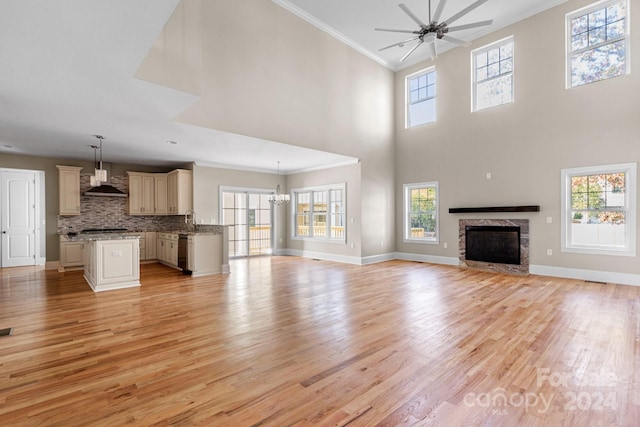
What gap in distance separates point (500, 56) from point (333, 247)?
→ 6248 millimetres

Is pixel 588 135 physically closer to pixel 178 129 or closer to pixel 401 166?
pixel 401 166

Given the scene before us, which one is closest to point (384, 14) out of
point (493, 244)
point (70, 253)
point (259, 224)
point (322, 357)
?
point (493, 244)

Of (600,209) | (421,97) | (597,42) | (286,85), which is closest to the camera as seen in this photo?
(600,209)

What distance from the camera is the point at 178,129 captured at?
5273 millimetres

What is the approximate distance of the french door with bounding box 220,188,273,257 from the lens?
898cm

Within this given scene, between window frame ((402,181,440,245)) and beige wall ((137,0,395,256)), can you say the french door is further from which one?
window frame ((402,181,440,245))

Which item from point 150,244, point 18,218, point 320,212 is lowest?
point 150,244

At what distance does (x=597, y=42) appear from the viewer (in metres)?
5.91

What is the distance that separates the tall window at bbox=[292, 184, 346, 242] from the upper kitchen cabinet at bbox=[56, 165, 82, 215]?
19.0 feet

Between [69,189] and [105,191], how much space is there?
995 mm

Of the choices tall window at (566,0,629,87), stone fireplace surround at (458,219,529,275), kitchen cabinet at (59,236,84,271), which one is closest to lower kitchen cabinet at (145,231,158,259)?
kitchen cabinet at (59,236,84,271)

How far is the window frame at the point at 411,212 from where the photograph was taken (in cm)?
807

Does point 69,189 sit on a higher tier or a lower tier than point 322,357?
higher

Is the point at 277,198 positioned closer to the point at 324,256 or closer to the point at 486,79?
the point at 324,256
